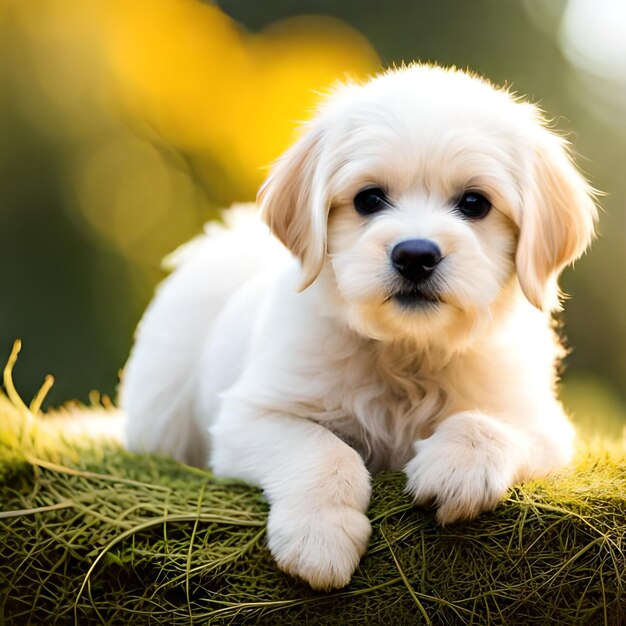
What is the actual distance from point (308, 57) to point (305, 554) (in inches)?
216

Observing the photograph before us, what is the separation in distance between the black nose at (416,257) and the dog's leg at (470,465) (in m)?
0.49

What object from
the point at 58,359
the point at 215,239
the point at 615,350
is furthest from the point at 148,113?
the point at 615,350

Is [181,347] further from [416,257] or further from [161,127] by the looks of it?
[161,127]

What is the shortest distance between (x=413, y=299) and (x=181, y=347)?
6.03 feet

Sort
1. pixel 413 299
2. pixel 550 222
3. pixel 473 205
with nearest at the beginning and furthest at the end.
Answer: pixel 413 299 < pixel 473 205 < pixel 550 222

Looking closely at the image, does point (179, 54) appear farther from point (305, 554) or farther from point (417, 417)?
point (305, 554)

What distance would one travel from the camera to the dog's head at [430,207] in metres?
2.68

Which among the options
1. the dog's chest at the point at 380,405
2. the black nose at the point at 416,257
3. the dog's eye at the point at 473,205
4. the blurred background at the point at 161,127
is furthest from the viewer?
the blurred background at the point at 161,127

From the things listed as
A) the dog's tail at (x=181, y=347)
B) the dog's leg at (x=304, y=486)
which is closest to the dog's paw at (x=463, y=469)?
the dog's leg at (x=304, y=486)

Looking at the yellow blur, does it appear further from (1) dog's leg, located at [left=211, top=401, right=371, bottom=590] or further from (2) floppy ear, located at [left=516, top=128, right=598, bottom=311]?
(1) dog's leg, located at [left=211, top=401, right=371, bottom=590]

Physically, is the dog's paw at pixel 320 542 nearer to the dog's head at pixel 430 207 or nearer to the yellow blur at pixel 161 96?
the dog's head at pixel 430 207

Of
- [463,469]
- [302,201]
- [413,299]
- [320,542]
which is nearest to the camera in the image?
[320,542]

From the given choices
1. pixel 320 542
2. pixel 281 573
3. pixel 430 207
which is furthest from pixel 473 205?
pixel 281 573

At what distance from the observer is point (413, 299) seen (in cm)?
272
